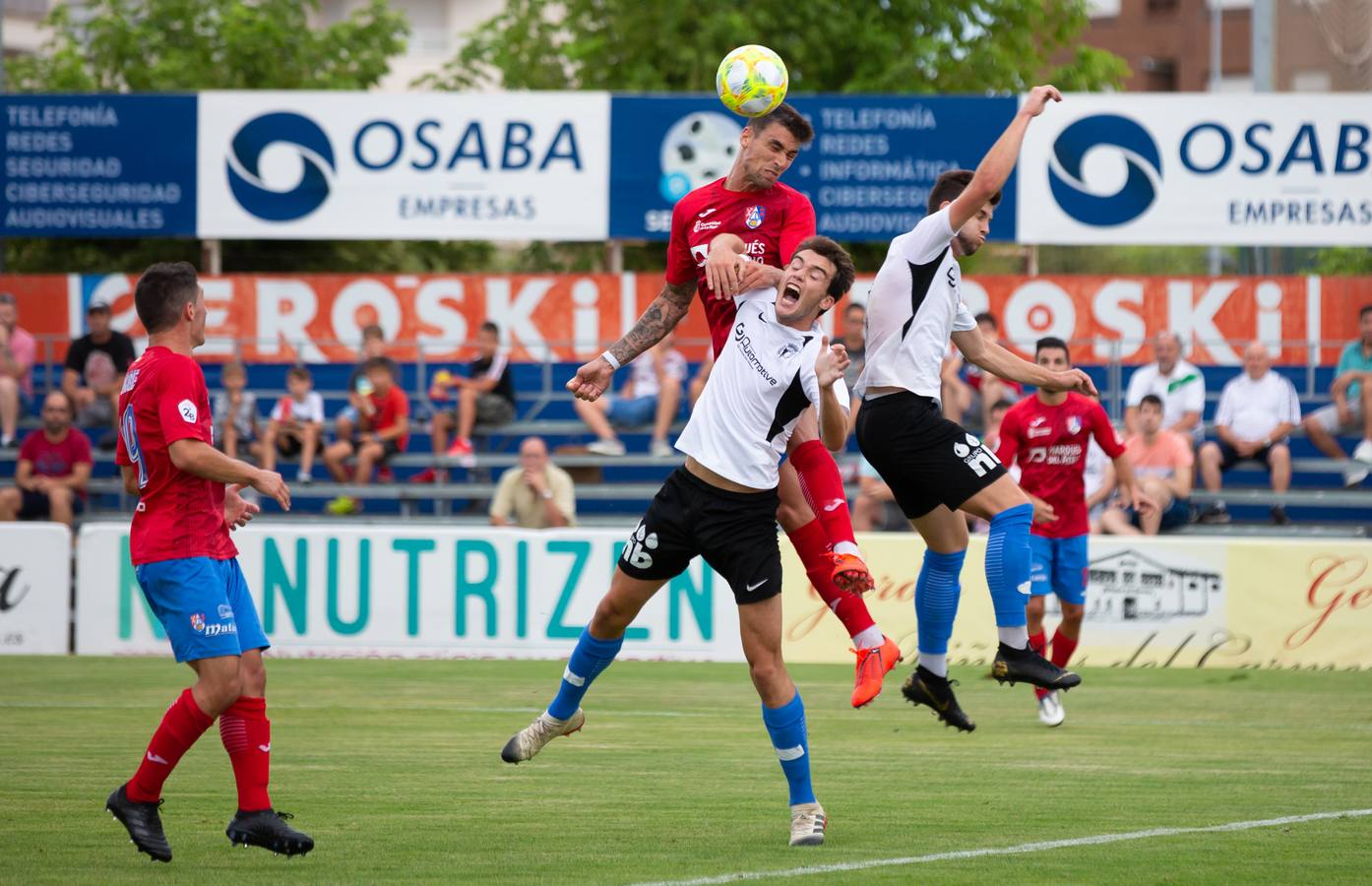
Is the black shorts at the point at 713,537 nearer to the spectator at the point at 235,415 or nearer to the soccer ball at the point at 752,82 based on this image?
the soccer ball at the point at 752,82

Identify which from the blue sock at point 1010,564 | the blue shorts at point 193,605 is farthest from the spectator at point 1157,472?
the blue shorts at point 193,605

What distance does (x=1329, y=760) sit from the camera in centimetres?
946

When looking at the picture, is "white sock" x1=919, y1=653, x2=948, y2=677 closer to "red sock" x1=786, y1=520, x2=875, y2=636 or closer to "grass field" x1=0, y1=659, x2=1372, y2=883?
"grass field" x1=0, y1=659, x2=1372, y2=883

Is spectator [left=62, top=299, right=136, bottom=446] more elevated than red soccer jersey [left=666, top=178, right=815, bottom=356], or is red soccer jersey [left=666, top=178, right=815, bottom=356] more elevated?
red soccer jersey [left=666, top=178, right=815, bottom=356]

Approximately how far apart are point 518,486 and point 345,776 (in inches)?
314

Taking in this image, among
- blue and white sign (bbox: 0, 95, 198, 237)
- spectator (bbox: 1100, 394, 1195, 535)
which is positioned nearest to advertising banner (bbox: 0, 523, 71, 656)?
blue and white sign (bbox: 0, 95, 198, 237)

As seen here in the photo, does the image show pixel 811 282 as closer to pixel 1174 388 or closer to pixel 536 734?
pixel 536 734

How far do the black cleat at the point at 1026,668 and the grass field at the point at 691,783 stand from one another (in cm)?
54

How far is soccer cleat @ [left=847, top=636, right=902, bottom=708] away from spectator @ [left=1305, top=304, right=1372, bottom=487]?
11.4 metres

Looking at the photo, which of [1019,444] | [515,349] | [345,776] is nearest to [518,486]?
[515,349]

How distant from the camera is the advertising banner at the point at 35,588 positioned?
15.9m

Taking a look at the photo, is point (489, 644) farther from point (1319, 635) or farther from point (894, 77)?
point (894, 77)

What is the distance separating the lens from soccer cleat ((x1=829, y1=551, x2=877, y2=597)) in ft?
23.9

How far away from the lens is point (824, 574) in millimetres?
7852
